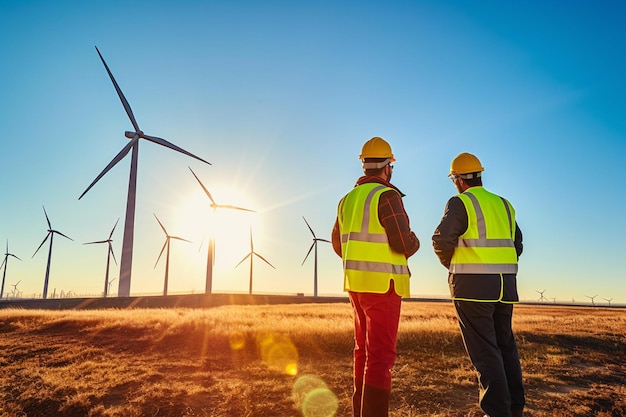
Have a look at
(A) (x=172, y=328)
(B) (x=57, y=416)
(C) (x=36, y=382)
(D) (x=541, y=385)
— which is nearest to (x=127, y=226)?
(A) (x=172, y=328)

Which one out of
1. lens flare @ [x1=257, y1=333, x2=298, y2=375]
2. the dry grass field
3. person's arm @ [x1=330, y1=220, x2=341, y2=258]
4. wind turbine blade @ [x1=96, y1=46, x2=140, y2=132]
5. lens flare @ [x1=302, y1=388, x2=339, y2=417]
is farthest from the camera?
wind turbine blade @ [x1=96, y1=46, x2=140, y2=132]

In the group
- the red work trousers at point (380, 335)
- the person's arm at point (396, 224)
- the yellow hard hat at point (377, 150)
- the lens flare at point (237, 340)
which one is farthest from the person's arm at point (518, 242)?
the lens flare at point (237, 340)

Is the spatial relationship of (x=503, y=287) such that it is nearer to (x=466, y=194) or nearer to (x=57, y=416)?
(x=466, y=194)

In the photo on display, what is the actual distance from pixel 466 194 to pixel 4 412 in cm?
674

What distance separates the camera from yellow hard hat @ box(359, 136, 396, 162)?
4016 mm

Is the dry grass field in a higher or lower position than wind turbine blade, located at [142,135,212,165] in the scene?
lower

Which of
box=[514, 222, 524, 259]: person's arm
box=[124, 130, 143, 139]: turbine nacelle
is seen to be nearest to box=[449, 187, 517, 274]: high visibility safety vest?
box=[514, 222, 524, 259]: person's arm

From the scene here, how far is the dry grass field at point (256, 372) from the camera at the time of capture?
5.36 meters

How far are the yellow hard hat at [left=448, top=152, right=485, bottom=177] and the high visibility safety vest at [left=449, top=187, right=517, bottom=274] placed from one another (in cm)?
46

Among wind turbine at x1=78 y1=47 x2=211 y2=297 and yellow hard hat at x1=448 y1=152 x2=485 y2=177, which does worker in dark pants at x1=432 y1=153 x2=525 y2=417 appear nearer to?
yellow hard hat at x1=448 y1=152 x2=485 y2=177

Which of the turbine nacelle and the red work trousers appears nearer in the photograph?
the red work trousers

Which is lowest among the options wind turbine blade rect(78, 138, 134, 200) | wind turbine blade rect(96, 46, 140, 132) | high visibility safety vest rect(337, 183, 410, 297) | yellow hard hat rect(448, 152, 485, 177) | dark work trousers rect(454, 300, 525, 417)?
dark work trousers rect(454, 300, 525, 417)

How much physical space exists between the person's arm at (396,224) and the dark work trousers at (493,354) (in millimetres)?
946

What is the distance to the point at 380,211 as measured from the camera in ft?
11.7
